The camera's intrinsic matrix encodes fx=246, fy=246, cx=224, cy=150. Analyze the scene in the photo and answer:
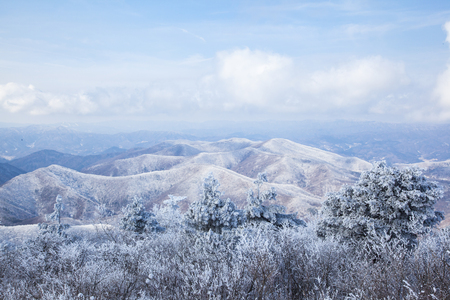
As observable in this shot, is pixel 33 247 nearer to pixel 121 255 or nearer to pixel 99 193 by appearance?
pixel 121 255

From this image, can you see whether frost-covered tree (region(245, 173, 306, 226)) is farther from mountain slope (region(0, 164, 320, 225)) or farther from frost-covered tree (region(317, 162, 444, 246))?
mountain slope (region(0, 164, 320, 225))

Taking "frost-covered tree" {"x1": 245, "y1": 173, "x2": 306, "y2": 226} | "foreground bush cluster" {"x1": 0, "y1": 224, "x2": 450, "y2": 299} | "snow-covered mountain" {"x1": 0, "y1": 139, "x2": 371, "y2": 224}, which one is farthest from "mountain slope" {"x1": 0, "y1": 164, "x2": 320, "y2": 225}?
"foreground bush cluster" {"x1": 0, "y1": 224, "x2": 450, "y2": 299}

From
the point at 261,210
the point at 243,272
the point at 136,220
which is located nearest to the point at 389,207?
the point at 261,210

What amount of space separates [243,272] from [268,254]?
1676 mm

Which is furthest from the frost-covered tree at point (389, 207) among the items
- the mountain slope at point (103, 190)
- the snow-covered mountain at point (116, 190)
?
the mountain slope at point (103, 190)

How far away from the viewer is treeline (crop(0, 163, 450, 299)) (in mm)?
12562

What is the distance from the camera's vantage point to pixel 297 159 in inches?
7766

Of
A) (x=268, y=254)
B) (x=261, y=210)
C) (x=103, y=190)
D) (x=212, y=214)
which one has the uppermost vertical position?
(x=268, y=254)

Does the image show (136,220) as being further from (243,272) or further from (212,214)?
(243,272)

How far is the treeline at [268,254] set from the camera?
41.2 feet

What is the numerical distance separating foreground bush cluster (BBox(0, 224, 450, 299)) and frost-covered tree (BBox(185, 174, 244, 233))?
3.68ft

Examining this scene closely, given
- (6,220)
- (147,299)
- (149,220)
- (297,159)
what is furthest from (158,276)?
(297,159)

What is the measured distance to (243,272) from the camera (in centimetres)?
1245

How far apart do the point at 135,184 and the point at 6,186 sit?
59.6 m
